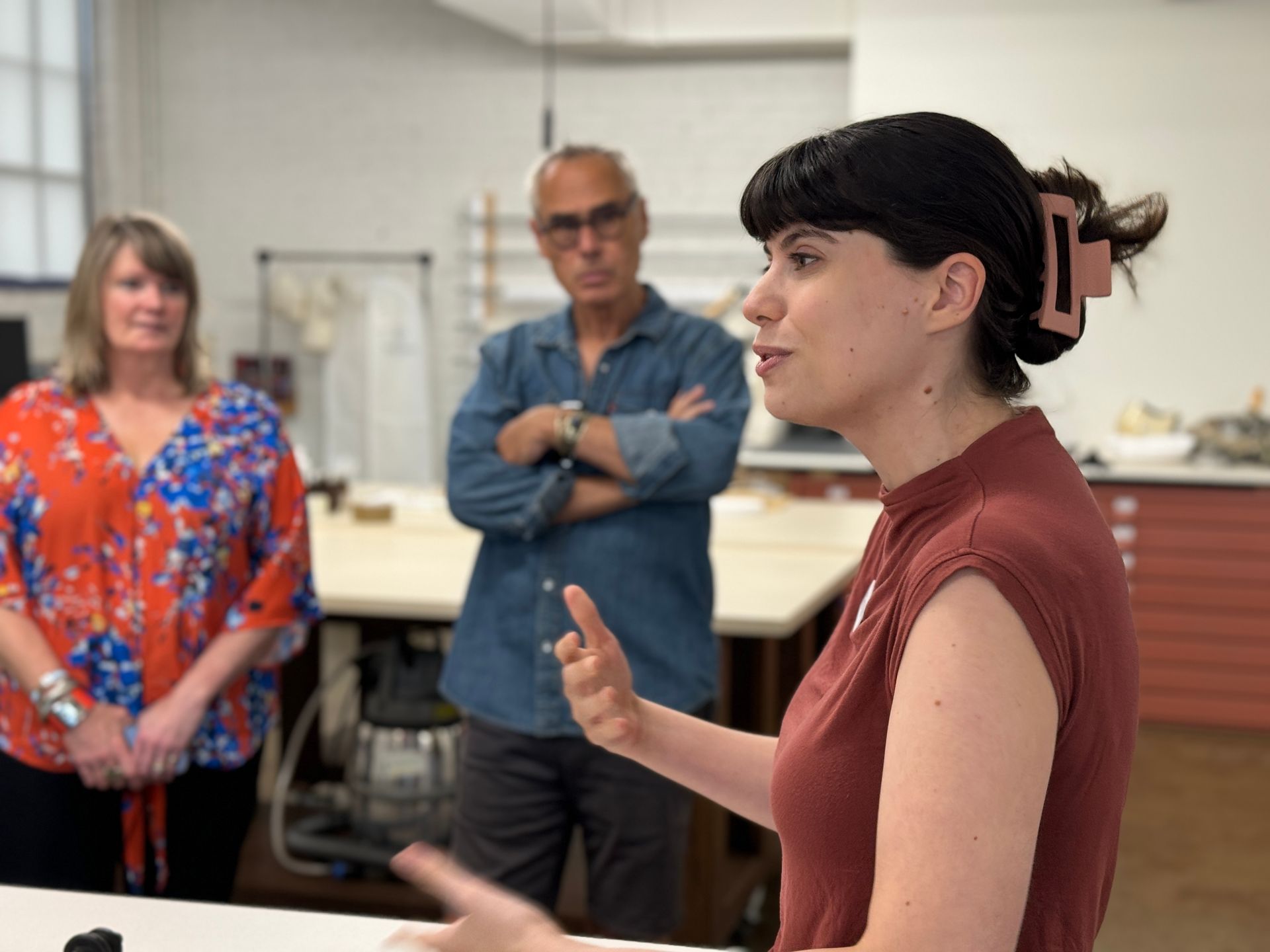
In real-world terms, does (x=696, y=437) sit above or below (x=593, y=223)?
below

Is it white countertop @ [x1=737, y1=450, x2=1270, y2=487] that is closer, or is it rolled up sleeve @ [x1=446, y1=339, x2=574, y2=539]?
rolled up sleeve @ [x1=446, y1=339, x2=574, y2=539]

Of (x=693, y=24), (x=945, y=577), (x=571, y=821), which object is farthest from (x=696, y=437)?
(x=693, y=24)

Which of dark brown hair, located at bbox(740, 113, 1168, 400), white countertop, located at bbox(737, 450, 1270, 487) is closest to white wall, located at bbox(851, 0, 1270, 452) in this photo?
white countertop, located at bbox(737, 450, 1270, 487)

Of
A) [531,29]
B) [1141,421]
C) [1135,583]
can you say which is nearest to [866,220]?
[1135,583]

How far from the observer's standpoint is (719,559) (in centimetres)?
351

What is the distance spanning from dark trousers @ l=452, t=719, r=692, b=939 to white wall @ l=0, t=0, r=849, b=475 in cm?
511

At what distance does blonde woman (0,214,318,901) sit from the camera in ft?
6.64

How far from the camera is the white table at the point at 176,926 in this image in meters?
1.24

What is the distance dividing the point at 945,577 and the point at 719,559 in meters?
2.67

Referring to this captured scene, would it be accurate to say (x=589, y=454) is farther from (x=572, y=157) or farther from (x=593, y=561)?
(x=572, y=157)

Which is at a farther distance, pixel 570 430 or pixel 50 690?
pixel 570 430

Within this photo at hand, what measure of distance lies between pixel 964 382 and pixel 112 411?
1.61 metres

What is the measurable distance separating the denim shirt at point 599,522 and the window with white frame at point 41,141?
4777mm

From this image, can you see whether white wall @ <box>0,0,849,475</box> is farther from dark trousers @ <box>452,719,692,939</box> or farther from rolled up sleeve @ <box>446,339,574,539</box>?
dark trousers @ <box>452,719,692,939</box>
